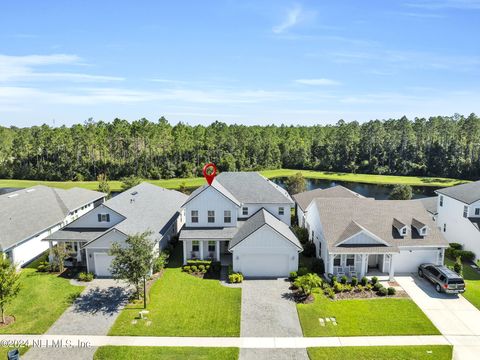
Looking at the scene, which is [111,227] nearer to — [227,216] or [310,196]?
[227,216]

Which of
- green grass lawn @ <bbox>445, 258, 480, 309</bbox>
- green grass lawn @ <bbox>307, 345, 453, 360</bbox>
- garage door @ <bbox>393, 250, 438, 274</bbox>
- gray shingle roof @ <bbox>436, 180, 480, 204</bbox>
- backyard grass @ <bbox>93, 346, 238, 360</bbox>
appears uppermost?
gray shingle roof @ <bbox>436, 180, 480, 204</bbox>

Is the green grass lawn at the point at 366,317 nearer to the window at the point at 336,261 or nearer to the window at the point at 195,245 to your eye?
the window at the point at 336,261

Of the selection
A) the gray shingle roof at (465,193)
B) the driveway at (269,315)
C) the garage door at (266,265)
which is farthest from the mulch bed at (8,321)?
the gray shingle roof at (465,193)

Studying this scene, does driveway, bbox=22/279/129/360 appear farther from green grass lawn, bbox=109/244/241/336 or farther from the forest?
the forest

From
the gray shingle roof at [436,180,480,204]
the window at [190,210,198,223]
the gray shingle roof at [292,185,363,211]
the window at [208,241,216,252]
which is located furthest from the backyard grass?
the gray shingle roof at [436,180,480,204]

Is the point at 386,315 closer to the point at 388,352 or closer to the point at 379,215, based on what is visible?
the point at 388,352

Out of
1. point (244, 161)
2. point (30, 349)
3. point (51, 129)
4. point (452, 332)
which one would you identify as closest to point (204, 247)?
point (30, 349)
